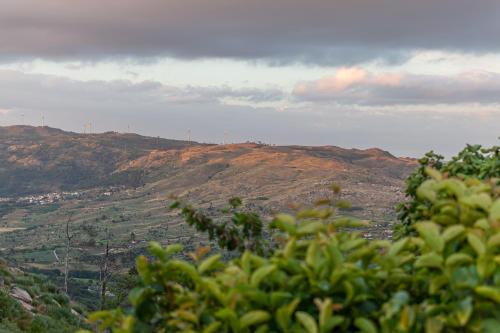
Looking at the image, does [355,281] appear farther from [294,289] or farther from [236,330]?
[236,330]

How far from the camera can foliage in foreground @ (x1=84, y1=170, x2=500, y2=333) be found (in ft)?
10.3

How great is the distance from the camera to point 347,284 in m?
3.36

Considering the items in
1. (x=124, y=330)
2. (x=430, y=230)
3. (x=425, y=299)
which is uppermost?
(x=430, y=230)

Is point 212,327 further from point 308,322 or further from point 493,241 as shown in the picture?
point 493,241

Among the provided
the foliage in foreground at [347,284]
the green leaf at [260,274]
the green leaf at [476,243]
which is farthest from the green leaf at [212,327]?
the green leaf at [476,243]

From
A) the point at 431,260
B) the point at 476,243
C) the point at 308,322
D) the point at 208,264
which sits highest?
the point at 476,243

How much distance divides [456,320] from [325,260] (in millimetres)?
727

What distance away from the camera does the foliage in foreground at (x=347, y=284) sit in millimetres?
3143

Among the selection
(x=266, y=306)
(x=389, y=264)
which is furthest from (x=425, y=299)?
(x=266, y=306)

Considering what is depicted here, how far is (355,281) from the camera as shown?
11.3 feet

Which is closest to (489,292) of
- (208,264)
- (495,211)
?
(495,211)

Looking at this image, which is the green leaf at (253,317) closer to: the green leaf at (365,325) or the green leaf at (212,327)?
the green leaf at (212,327)

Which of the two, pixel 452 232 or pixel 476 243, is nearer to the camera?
pixel 476 243

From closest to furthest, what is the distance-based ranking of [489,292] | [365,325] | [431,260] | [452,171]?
1. [489,292]
2. [365,325]
3. [431,260]
4. [452,171]
